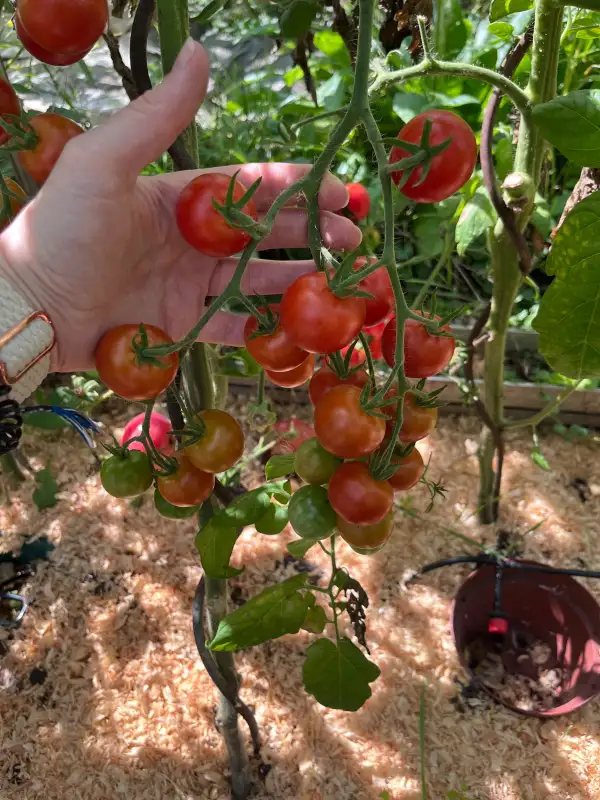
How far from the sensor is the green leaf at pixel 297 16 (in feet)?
2.71

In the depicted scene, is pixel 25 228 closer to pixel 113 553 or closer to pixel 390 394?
pixel 390 394

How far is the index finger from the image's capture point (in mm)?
741

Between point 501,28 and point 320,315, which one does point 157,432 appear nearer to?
point 320,315

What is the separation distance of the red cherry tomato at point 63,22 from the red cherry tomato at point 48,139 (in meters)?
0.08

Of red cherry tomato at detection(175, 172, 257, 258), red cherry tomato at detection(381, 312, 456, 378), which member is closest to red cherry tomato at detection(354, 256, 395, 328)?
red cherry tomato at detection(381, 312, 456, 378)

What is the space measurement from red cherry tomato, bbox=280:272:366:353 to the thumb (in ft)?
0.74

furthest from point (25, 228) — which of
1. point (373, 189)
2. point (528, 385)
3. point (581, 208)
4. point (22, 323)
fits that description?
point (528, 385)

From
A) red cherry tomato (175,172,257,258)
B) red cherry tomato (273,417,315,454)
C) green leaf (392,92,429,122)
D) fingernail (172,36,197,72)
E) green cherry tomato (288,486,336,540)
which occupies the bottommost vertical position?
red cherry tomato (273,417,315,454)

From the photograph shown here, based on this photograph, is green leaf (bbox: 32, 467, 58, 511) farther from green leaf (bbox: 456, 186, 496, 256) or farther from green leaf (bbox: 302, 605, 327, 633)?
green leaf (bbox: 456, 186, 496, 256)

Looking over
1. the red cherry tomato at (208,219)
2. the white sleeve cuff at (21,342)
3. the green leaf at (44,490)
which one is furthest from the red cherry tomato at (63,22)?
the green leaf at (44,490)

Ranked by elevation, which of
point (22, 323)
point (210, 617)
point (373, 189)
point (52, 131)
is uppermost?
point (52, 131)

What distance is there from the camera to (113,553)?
61.6 inches

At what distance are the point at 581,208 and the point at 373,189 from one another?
3.99ft

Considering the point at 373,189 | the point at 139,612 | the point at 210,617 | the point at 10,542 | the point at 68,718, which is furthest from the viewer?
the point at 373,189
